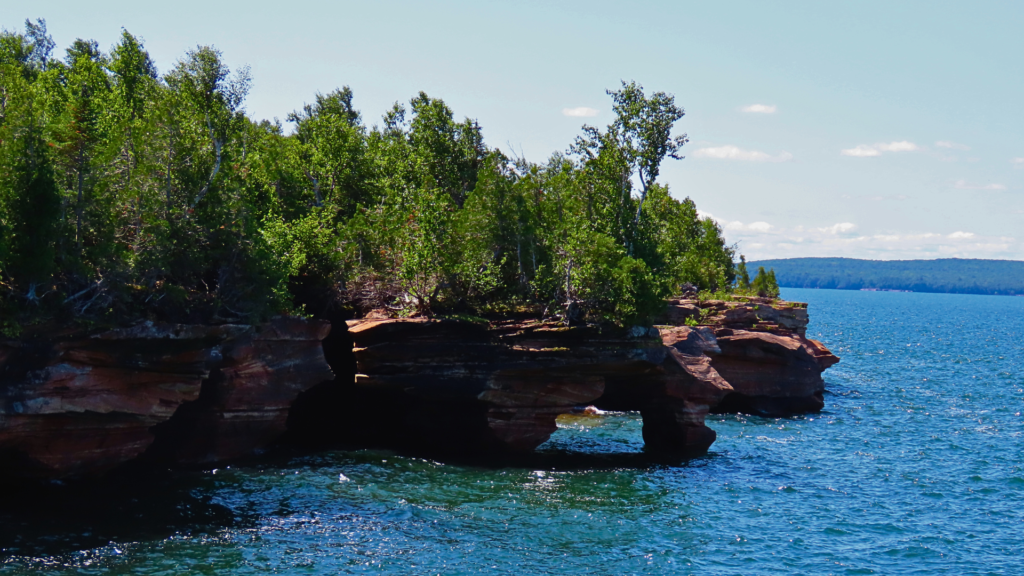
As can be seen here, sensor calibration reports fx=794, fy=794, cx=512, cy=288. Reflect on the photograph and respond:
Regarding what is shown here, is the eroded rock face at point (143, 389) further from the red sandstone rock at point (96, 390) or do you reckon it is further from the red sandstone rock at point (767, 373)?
the red sandstone rock at point (767, 373)

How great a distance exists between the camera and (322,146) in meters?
47.7

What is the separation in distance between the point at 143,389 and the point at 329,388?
47.3 feet

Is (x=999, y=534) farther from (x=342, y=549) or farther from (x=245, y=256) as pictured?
(x=245, y=256)

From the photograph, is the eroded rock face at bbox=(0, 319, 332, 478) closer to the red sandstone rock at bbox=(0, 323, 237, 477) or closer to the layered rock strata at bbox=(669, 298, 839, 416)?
the red sandstone rock at bbox=(0, 323, 237, 477)

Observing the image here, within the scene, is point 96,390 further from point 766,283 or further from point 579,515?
point 766,283

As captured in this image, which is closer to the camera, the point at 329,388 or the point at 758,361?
the point at 329,388

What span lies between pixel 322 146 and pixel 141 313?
2014cm

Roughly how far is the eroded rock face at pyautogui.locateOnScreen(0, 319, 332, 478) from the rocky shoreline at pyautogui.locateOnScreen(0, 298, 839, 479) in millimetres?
47

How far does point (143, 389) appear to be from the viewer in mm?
30172

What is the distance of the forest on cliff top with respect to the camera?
2789cm

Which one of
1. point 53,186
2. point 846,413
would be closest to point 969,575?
point 846,413

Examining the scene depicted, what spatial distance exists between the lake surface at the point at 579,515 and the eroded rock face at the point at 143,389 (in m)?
1.84

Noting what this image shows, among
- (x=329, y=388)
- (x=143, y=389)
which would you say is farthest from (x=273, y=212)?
(x=143, y=389)

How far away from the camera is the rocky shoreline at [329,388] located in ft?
93.0
